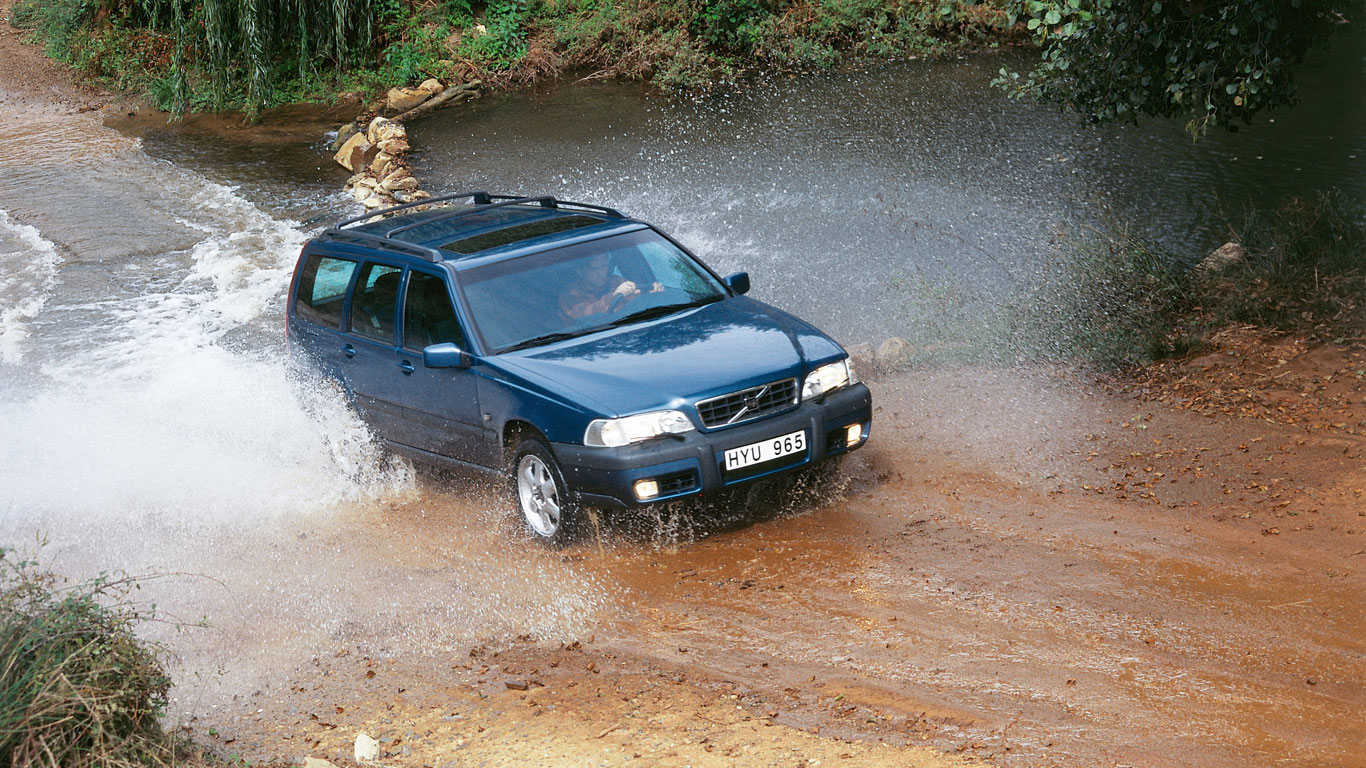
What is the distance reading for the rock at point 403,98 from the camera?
21.1 m

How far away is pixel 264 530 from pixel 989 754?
483cm

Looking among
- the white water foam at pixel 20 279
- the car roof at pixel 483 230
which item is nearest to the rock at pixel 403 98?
the white water foam at pixel 20 279

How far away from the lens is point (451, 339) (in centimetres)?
698

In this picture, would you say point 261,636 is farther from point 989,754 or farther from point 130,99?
point 130,99

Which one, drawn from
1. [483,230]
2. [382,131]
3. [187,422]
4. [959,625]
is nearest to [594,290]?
[483,230]

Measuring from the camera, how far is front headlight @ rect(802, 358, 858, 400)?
21.3 ft

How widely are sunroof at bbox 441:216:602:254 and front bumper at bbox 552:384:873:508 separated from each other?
64.3 inches

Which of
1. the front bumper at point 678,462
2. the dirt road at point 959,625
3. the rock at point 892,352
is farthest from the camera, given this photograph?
the rock at point 892,352

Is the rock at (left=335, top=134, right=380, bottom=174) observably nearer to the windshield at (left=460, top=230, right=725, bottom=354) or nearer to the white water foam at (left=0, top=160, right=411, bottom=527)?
the white water foam at (left=0, top=160, right=411, bottom=527)

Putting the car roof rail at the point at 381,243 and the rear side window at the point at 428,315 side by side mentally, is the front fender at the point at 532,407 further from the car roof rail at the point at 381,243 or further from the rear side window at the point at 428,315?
the car roof rail at the point at 381,243

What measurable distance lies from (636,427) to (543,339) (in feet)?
3.39

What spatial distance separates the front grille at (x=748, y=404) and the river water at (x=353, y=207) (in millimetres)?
1063

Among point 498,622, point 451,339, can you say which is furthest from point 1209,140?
point 498,622

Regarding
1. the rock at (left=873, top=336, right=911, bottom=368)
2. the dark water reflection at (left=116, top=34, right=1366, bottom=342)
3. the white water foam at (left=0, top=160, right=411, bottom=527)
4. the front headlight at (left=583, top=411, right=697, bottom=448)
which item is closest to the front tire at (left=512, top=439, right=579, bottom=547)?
the front headlight at (left=583, top=411, right=697, bottom=448)
